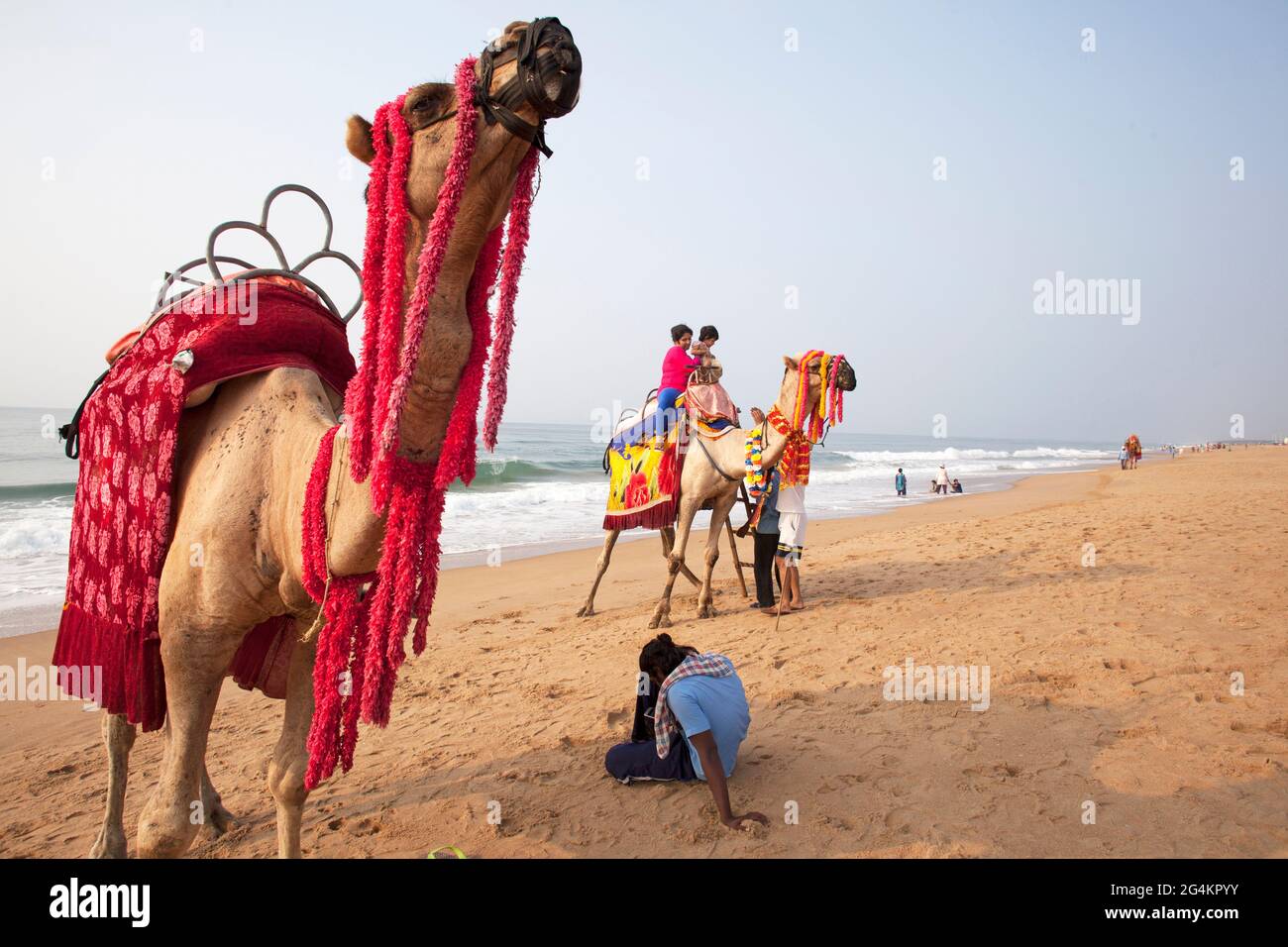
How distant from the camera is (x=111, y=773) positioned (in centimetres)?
357

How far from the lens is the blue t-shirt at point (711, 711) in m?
3.92

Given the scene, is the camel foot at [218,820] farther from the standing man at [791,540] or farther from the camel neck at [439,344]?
the standing man at [791,540]

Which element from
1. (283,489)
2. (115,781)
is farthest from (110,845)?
(283,489)

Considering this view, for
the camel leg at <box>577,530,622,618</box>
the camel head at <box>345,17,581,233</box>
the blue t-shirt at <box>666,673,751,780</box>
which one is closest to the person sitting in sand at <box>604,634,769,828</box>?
the blue t-shirt at <box>666,673,751,780</box>

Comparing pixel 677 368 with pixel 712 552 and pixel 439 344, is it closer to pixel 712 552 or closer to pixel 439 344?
pixel 712 552

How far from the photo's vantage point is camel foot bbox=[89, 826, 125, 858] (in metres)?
3.57

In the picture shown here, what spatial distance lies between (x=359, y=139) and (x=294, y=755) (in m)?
2.39

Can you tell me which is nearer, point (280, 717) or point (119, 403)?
point (119, 403)

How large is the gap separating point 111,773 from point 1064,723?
531cm

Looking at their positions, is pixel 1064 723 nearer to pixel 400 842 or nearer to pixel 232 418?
pixel 400 842

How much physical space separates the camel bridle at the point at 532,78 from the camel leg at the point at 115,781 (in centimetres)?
341

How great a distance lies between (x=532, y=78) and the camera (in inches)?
69.3

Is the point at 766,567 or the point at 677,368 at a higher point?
the point at 677,368
